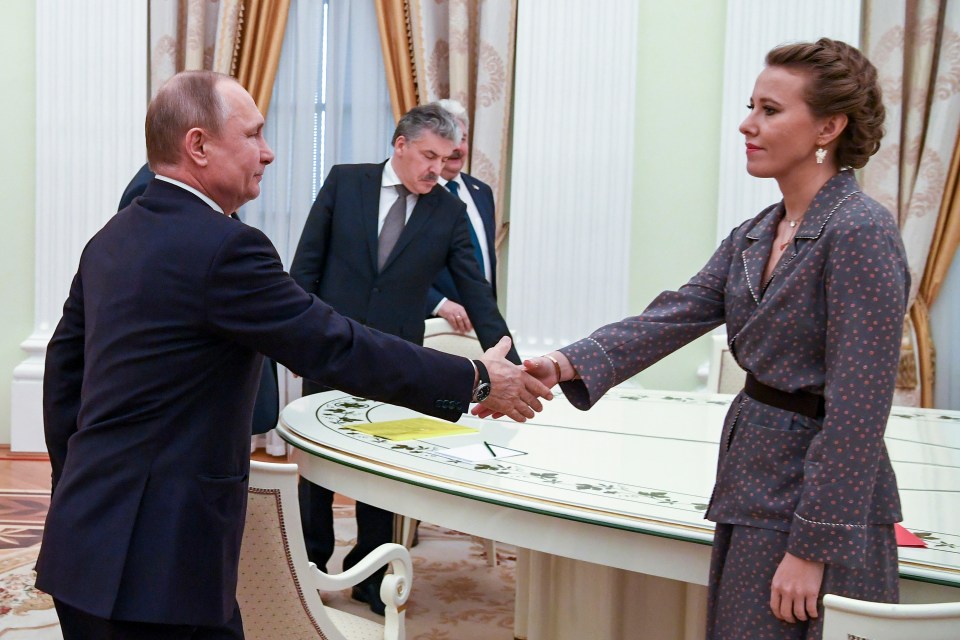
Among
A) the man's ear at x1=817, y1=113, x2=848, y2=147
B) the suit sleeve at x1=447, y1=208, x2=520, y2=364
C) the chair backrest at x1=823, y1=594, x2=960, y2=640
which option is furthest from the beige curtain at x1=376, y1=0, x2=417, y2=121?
the chair backrest at x1=823, y1=594, x2=960, y2=640

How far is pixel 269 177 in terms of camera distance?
5547 mm

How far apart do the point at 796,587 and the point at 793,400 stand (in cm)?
27

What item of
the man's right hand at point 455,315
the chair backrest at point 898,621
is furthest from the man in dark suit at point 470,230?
the chair backrest at point 898,621

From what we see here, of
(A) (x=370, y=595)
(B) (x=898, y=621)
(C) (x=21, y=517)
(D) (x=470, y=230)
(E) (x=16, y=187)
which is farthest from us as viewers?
(E) (x=16, y=187)

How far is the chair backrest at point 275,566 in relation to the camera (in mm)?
1625

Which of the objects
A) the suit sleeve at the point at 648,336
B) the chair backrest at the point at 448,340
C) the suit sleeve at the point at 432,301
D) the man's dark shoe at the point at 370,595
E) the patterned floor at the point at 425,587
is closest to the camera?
the suit sleeve at the point at 648,336

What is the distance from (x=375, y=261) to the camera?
343 centimetres

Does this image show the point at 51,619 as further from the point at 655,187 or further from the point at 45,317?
the point at 655,187

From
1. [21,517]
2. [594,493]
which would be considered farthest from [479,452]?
[21,517]

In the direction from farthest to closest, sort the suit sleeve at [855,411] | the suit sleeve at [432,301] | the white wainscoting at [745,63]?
1. the white wainscoting at [745,63]
2. the suit sleeve at [432,301]
3. the suit sleeve at [855,411]

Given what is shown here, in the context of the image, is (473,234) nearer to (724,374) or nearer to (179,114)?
(724,374)

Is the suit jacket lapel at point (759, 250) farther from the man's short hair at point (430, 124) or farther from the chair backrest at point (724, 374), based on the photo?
the chair backrest at point (724, 374)

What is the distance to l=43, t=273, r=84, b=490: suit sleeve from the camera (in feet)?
5.49

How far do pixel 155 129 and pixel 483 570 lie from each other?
2.55m
